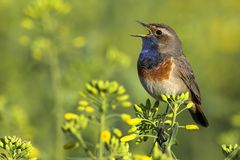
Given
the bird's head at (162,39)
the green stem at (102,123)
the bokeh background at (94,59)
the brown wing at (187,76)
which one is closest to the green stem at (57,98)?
the bokeh background at (94,59)

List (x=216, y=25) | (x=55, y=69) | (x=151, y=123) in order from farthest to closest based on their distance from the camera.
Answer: (x=216, y=25) → (x=55, y=69) → (x=151, y=123)

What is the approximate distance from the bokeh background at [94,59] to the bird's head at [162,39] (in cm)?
70

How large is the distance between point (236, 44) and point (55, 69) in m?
5.70

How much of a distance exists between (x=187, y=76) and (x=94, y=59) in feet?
4.50

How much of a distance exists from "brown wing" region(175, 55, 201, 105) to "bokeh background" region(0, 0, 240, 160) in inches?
18.8

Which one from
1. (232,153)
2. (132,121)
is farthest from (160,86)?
(232,153)

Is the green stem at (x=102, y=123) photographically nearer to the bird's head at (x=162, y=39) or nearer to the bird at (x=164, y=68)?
the bird at (x=164, y=68)

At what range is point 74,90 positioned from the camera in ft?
26.6

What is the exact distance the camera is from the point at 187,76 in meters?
7.51

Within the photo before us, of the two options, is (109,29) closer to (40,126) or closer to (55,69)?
(40,126)

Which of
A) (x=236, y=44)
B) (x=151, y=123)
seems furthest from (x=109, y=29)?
(x=151, y=123)

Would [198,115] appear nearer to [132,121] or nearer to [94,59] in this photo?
[94,59]

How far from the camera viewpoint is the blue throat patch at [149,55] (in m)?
7.12

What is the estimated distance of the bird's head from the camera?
738cm
